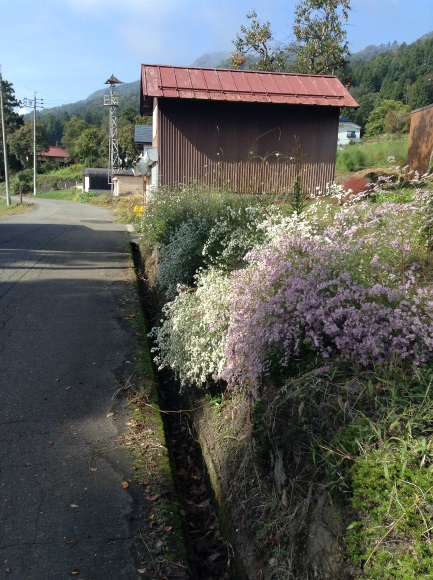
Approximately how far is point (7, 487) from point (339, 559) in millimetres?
2326

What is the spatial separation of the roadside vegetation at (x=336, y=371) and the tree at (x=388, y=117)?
198ft

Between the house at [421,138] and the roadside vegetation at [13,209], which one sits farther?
the roadside vegetation at [13,209]

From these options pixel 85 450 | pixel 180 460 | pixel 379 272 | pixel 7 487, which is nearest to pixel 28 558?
pixel 7 487

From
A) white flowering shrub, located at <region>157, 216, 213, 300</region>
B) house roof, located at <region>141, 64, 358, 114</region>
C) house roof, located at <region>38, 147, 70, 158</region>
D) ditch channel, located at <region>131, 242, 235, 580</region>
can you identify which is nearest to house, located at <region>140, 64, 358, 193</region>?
house roof, located at <region>141, 64, 358, 114</region>

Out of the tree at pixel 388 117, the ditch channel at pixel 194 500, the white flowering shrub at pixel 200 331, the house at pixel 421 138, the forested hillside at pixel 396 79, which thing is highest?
the forested hillside at pixel 396 79

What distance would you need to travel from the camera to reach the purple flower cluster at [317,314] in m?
2.99

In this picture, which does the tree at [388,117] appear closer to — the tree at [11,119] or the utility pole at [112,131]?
the utility pole at [112,131]

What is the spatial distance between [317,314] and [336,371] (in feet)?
1.25

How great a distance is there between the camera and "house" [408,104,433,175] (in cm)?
1338

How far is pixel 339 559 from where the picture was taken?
2275mm

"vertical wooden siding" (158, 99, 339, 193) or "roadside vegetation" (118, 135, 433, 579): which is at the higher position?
"vertical wooden siding" (158, 99, 339, 193)

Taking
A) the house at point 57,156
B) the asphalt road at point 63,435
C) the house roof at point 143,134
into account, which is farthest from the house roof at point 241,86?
the house at point 57,156

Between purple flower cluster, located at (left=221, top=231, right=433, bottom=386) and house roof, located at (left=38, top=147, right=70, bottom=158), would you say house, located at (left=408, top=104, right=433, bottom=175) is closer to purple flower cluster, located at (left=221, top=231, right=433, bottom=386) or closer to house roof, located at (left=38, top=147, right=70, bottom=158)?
purple flower cluster, located at (left=221, top=231, right=433, bottom=386)

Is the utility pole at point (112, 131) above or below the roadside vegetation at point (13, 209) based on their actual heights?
above
